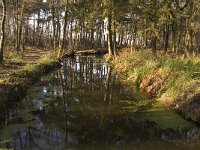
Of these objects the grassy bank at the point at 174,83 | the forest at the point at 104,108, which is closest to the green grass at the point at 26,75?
the forest at the point at 104,108

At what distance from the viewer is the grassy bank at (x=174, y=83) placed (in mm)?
15598

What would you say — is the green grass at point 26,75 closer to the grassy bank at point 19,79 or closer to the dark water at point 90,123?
the grassy bank at point 19,79

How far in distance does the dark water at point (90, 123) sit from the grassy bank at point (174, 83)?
2.17 feet

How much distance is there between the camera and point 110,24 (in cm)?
4081

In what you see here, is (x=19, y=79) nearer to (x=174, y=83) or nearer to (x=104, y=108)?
(x=104, y=108)

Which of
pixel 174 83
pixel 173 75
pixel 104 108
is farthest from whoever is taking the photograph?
pixel 173 75

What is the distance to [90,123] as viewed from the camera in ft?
45.6

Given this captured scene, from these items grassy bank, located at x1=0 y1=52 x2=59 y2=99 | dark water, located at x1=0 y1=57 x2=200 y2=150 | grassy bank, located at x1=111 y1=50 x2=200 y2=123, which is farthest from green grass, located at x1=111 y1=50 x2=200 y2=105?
grassy bank, located at x1=0 y1=52 x2=59 y2=99

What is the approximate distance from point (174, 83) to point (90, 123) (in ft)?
20.8

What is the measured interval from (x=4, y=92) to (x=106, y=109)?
4439 mm

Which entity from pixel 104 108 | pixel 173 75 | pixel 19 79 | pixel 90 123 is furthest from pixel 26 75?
pixel 90 123

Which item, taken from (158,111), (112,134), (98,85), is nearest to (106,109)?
(158,111)

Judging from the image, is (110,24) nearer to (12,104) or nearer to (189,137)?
(12,104)

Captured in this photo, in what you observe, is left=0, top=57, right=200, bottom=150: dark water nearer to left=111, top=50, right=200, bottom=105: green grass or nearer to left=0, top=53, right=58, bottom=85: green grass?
left=0, top=53, right=58, bottom=85: green grass
